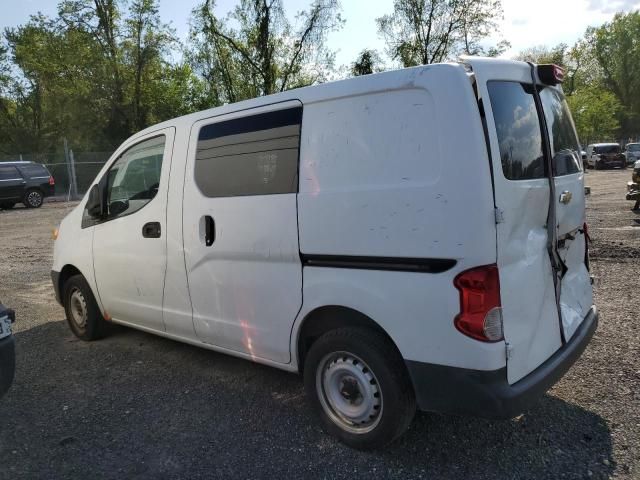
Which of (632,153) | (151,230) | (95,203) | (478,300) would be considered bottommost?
A: (478,300)

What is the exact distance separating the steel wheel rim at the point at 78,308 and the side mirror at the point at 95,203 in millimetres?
908

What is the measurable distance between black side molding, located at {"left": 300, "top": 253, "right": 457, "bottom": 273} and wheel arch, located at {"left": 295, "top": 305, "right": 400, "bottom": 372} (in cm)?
26

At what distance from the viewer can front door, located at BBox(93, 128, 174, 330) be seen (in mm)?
4078

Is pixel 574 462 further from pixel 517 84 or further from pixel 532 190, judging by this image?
pixel 517 84

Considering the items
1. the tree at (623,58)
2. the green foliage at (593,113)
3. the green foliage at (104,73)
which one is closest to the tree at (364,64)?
the green foliage at (104,73)

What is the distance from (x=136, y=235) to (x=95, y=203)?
743 mm

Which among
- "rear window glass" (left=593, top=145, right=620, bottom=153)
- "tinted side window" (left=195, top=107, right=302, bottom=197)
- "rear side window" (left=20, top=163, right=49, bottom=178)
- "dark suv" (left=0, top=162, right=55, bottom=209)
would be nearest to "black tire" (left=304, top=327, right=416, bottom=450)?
"tinted side window" (left=195, top=107, right=302, bottom=197)

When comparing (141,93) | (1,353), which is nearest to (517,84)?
(1,353)

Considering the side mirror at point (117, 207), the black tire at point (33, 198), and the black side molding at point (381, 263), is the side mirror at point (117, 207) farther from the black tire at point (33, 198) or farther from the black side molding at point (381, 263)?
the black tire at point (33, 198)

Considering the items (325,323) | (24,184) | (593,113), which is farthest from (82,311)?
(593,113)

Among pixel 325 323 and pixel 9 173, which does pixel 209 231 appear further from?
pixel 9 173

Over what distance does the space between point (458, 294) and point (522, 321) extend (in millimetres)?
448

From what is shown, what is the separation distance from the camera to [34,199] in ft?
66.7

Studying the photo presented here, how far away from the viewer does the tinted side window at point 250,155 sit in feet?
10.5
